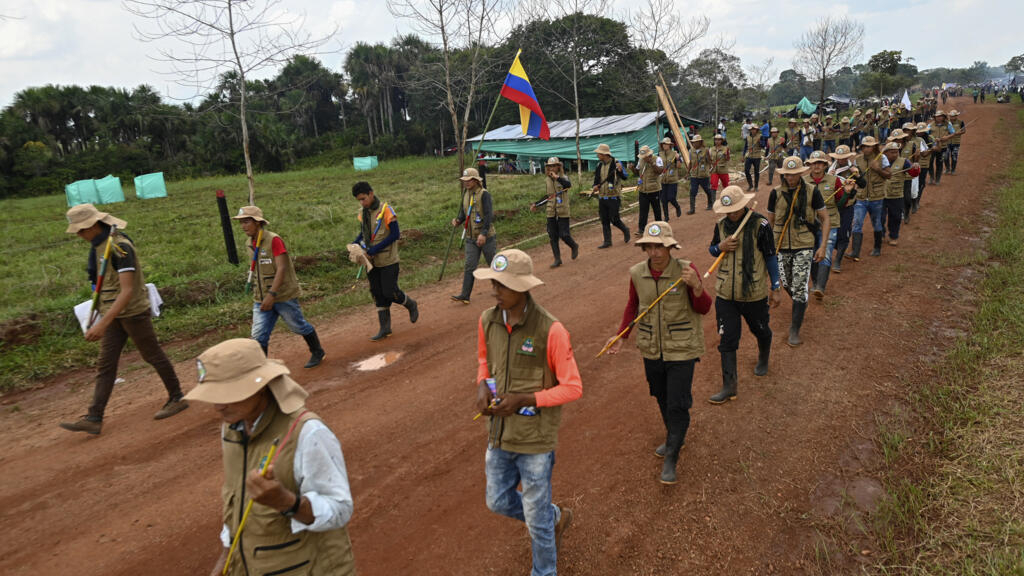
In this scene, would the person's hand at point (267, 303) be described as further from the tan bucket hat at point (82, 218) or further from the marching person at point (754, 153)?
the marching person at point (754, 153)

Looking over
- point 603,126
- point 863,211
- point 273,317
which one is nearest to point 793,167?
point 863,211

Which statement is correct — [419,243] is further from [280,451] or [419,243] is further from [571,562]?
[280,451]

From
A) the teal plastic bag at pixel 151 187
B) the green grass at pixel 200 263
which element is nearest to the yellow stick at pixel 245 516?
the green grass at pixel 200 263

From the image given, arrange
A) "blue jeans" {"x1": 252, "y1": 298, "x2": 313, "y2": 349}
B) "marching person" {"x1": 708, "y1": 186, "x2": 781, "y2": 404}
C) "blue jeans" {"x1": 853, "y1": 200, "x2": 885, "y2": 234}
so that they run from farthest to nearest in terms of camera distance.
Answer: "blue jeans" {"x1": 853, "y1": 200, "x2": 885, "y2": 234}, "blue jeans" {"x1": 252, "y1": 298, "x2": 313, "y2": 349}, "marching person" {"x1": 708, "y1": 186, "x2": 781, "y2": 404}

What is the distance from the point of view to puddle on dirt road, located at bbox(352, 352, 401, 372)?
21.3ft

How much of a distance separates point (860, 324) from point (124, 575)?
7.56 m

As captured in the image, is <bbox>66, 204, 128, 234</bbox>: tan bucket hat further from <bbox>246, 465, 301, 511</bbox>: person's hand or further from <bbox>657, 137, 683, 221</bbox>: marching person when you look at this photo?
<bbox>657, 137, 683, 221</bbox>: marching person

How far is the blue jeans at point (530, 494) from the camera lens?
296 centimetres

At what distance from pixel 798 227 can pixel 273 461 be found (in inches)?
240

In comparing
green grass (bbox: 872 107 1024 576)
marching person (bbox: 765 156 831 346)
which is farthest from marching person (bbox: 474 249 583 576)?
marching person (bbox: 765 156 831 346)

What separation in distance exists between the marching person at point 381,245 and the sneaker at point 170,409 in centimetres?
231

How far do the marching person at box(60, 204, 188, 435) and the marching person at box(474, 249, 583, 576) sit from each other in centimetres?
406

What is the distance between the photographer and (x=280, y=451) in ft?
6.78

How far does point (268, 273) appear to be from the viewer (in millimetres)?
5984
